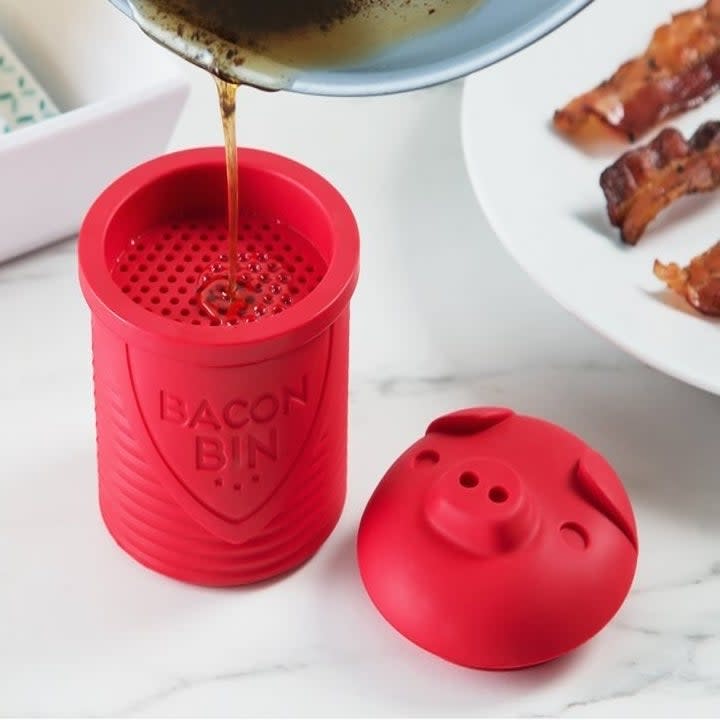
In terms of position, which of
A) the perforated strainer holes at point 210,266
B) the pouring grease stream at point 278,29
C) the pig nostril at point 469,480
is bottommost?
the pig nostril at point 469,480

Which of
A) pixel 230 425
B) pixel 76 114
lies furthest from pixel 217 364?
pixel 76 114

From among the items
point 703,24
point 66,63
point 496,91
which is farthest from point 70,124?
point 703,24

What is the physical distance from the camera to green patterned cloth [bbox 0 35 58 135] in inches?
34.7

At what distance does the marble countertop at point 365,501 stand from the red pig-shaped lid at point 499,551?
33mm

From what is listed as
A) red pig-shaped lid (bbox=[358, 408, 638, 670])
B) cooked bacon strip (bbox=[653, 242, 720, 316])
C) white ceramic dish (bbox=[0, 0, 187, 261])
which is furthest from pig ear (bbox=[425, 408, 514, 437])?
white ceramic dish (bbox=[0, 0, 187, 261])

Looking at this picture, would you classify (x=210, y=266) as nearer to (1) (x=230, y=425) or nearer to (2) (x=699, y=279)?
(1) (x=230, y=425)

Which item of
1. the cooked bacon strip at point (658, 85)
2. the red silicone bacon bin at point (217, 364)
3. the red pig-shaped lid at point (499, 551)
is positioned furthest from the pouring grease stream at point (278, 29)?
the cooked bacon strip at point (658, 85)

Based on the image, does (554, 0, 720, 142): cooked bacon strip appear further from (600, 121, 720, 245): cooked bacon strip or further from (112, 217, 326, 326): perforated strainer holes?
(112, 217, 326, 326): perforated strainer holes

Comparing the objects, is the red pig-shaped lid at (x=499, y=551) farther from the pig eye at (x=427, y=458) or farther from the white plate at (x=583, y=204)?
the white plate at (x=583, y=204)

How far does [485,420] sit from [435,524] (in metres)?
0.07

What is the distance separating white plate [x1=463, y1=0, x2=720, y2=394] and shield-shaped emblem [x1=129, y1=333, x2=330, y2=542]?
0.20m

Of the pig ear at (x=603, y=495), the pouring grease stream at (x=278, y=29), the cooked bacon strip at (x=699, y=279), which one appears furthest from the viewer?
the cooked bacon strip at (x=699, y=279)

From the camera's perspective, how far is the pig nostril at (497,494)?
63 centimetres

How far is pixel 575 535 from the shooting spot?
2.09ft
